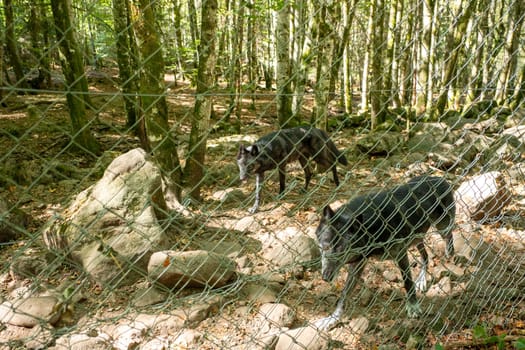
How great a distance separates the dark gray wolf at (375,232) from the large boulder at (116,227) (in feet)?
5.75

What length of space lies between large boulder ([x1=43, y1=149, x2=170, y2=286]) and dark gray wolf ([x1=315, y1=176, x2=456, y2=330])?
5.75ft

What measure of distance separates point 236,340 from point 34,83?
51.3 ft

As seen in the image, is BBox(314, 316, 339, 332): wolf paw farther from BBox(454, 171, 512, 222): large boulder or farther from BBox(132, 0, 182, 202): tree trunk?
BBox(454, 171, 512, 222): large boulder

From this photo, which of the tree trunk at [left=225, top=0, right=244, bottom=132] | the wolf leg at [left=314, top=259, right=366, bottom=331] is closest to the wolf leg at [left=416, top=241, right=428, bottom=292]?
the wolf leg at [left=314, top=259, right=366, bottom=331]

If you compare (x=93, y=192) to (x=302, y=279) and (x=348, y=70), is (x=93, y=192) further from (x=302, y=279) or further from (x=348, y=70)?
(x=348, y=70)

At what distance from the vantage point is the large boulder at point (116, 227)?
161 inches

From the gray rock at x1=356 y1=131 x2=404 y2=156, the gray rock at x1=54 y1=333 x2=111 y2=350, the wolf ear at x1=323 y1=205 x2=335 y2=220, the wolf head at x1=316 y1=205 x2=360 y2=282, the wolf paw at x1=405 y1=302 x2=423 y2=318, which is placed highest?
the wolf ear at x1=323 y1=205 x2=335 y2=220

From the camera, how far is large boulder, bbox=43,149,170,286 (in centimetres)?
409

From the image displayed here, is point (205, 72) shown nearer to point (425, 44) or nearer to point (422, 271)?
point (422, 271)

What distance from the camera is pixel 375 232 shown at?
3.26m

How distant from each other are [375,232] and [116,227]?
3002mm

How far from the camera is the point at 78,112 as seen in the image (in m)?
8.79

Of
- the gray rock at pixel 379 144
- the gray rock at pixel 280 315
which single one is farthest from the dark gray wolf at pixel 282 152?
the gray rock at pixel 280 315

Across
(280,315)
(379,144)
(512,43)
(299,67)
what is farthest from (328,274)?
(512,43)
